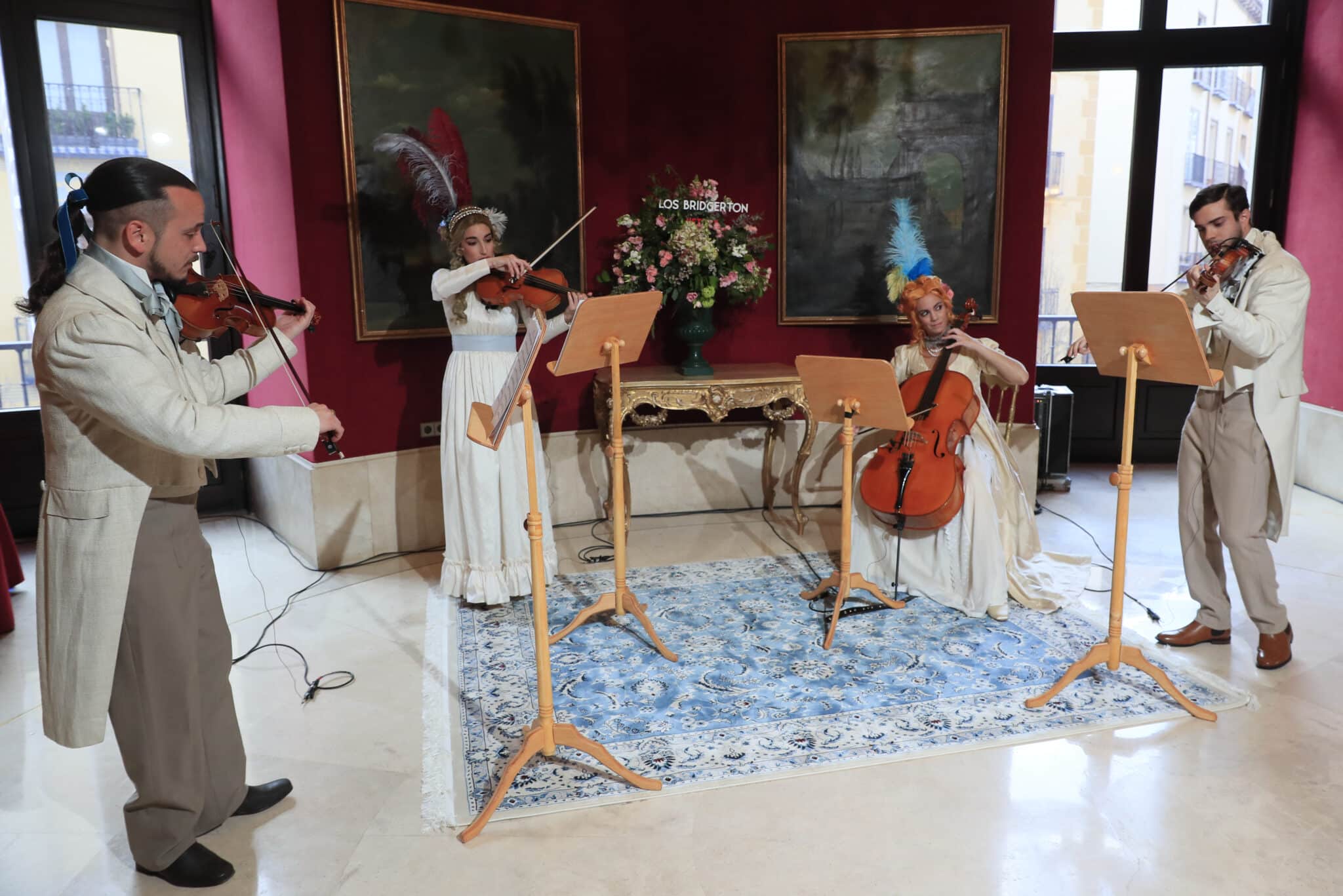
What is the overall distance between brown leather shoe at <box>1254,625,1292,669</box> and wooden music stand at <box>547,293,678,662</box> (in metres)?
2.11

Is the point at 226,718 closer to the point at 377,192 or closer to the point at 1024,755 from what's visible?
the point at 1024,755

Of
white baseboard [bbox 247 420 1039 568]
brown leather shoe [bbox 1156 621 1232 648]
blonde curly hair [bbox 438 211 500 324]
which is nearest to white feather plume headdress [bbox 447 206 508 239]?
blonde curly hair [bbox 438 211 500 324]

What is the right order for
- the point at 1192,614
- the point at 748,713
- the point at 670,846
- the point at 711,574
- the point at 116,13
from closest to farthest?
the point at 670,846 < the point at 748,713 < the point at 1192,614 < the point at 711,574 < the point at 116,13

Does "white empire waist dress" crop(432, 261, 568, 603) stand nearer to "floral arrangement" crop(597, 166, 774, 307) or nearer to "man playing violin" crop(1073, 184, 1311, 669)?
"floral arrangement" crop(597, 166, 774, 307)

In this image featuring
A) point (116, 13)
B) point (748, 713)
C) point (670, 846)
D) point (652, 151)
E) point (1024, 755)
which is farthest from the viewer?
point (652, 151)

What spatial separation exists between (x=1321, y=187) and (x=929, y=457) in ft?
14.0

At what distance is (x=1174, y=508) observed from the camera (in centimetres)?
562

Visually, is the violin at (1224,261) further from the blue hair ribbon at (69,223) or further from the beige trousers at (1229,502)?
the blue hair ribbon at (69,223)

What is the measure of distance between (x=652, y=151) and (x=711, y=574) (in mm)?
2485

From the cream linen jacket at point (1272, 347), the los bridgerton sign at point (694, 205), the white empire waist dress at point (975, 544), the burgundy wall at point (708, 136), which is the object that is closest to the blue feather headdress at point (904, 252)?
the white empire waist dress at point (975, 544)

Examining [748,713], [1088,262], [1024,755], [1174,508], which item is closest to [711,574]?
[748,713]

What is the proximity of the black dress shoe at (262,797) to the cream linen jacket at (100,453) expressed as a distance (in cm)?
57

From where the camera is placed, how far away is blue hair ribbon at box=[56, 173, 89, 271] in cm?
207

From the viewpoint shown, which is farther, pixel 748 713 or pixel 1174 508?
pixel 1174 508
